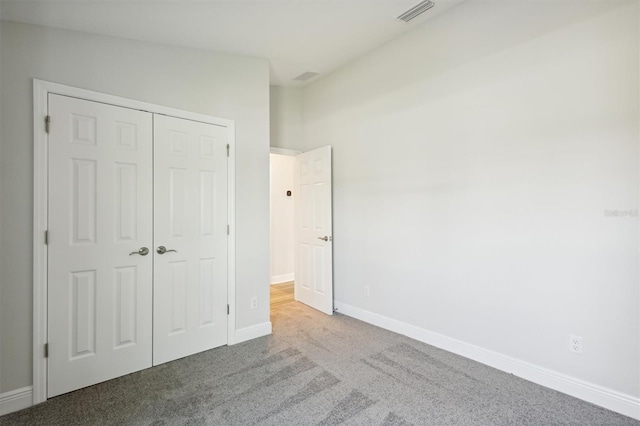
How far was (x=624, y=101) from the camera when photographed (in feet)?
6.34

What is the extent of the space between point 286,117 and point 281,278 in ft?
9.39

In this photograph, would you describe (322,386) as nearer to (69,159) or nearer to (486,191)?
(486,191)

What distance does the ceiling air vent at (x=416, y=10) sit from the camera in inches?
100

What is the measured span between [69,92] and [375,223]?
9.52 feet

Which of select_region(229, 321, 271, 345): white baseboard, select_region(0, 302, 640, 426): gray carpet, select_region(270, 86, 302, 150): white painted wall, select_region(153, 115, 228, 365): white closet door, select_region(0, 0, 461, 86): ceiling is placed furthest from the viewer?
select_region(270, 86, 302, 150): white painted wall

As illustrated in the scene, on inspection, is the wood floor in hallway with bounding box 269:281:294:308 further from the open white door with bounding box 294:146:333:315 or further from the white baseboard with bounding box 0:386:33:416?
the white baseboard with bounding box 0:386:33:416

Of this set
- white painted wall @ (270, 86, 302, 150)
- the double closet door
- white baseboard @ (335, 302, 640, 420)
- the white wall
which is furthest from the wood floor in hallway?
white painted wall @ (270, 86, 302, 150)

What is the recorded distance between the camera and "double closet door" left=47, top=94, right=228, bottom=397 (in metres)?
2.22

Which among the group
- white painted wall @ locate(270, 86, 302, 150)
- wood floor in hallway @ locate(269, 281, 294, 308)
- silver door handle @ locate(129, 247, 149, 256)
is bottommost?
wood floor in hallway @ locate(269, 281, 294, 308)

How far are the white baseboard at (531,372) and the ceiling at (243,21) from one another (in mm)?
2901

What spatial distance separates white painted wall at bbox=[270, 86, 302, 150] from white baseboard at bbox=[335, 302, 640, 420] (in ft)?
8.44

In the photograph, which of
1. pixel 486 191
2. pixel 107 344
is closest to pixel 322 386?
pixel 107 344

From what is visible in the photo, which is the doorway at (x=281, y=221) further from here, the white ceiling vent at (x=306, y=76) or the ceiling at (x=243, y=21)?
the ceiling at (x=243, y=21)

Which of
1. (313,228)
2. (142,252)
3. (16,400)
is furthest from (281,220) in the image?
(16,400)
